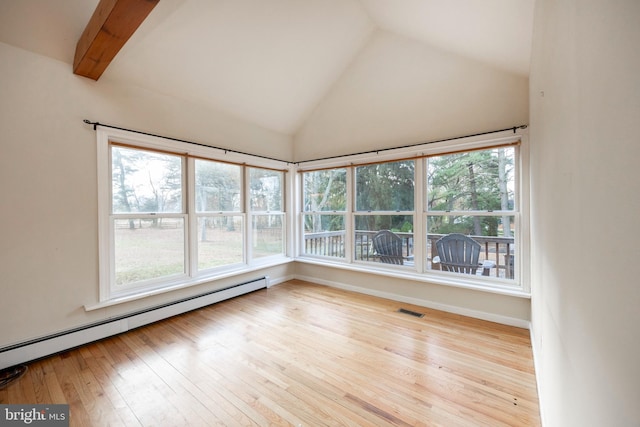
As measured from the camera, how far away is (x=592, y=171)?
26.1 inches

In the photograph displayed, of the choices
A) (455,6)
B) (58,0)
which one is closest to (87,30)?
(58,0)

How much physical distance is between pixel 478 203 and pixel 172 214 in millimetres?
3619

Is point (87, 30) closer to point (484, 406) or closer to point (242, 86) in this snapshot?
point (242, 86)

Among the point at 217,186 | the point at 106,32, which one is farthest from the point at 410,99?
the point at 106,32

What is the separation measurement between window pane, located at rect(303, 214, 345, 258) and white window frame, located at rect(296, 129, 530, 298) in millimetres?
131

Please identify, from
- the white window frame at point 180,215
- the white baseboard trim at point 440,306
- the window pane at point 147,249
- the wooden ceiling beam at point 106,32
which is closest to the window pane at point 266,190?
the white window frame at point 180,215

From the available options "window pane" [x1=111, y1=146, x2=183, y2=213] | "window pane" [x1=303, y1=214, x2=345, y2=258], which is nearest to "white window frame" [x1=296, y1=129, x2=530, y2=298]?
"window pane" [x1=303, y1=214, x2=345, y2=258]

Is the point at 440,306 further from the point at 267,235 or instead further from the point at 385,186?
the point at 267,235

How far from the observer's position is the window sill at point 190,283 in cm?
259

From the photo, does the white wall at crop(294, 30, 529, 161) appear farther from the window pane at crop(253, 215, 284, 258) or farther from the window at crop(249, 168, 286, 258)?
the window pane at crop(253, 215, 284, 258)

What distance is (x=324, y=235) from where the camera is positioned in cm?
453

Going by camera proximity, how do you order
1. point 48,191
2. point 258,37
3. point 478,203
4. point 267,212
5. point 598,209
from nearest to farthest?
point 598,209, point 48,191, point 258,37, point 478,203, point 267,212

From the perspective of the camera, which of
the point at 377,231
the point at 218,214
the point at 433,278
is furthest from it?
the point at 377,231

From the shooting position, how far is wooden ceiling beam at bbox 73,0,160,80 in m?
1.75
